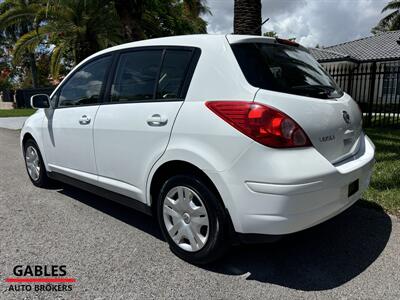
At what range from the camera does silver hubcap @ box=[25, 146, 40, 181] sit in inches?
192

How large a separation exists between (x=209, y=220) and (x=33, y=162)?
3404 millimetres

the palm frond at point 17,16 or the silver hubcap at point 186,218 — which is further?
the palm frond at point 17,16

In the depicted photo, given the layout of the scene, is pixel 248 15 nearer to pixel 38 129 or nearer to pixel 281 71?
pixel 38 129

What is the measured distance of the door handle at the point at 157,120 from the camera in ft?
9.31

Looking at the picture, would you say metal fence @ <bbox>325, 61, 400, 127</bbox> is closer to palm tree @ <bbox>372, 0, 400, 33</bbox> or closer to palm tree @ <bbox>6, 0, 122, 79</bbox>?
palm tree @ <bbox>6, 0, 122, 79</bbox>

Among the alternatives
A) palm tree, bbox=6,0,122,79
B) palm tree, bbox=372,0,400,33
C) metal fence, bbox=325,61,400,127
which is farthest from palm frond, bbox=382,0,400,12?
palm tree, bbox=6,0,122,79

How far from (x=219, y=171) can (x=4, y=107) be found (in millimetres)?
33547

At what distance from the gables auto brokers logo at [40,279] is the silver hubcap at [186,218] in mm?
866

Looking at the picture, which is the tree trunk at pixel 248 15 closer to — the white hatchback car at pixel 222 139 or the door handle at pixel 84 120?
the white hatchback car at pixel 222 139

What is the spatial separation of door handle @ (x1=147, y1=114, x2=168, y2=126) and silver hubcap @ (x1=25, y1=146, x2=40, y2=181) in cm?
260

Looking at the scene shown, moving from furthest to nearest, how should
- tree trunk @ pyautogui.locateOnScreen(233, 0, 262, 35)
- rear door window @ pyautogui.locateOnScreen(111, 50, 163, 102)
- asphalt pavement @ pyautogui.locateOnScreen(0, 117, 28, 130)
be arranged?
asphalt pavement @ pyautogui.locateOnScreen(0, 117, 28, 130) → tree trunk @ pyautogui.locateOnScreen(233, 0, 262, 35) → rear door window @ pyautogui.locateOnScreen(111, 50, 163, 102)

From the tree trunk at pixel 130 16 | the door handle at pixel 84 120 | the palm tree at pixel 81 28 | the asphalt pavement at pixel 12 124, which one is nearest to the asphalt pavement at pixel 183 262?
the door handle at pixel 84 120

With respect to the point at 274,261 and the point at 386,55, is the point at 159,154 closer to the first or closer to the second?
the point at 274,261

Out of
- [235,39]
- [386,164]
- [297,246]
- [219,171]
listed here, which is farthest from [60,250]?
[386,164]
